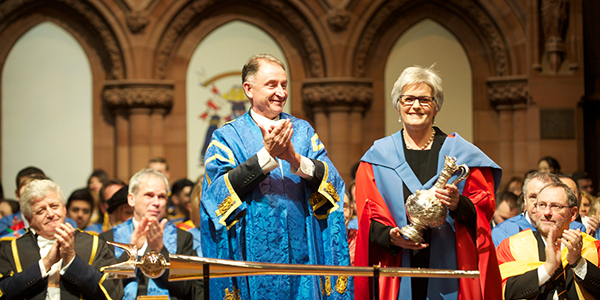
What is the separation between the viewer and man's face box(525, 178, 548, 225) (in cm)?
408

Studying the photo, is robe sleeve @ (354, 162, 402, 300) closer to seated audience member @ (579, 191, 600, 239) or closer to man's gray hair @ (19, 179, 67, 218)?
seated audience member @ (579, 191, 600, 239)

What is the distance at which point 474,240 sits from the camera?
2.94 metres

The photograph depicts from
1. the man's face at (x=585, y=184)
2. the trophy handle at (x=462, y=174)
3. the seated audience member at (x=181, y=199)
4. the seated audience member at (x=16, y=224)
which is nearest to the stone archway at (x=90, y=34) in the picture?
the seated audience member at (x=181, y=199)

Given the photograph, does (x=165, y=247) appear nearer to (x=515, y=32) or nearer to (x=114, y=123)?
(x=114, y=123)

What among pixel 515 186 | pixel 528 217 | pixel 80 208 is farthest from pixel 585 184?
pixel 80 208

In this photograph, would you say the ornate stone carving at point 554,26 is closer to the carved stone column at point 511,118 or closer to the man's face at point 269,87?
the carved stone column at point 511,118

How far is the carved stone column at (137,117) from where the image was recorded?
970cm

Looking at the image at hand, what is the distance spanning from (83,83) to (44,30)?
985 mm

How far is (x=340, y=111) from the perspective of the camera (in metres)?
9.85

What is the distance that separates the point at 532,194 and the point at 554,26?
605 cm

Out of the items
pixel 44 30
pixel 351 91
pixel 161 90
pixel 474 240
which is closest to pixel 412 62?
pixel 351 91

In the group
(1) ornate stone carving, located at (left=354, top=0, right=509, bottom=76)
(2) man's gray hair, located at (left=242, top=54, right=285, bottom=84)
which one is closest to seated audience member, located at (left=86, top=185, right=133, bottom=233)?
(2) man's gray hair, located at (left=242, top=54, right=285, bottom=84)

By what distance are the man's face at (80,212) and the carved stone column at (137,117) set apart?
3450 mm

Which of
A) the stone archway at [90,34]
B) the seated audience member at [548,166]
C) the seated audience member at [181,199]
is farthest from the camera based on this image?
the stone archway at [90,34]
